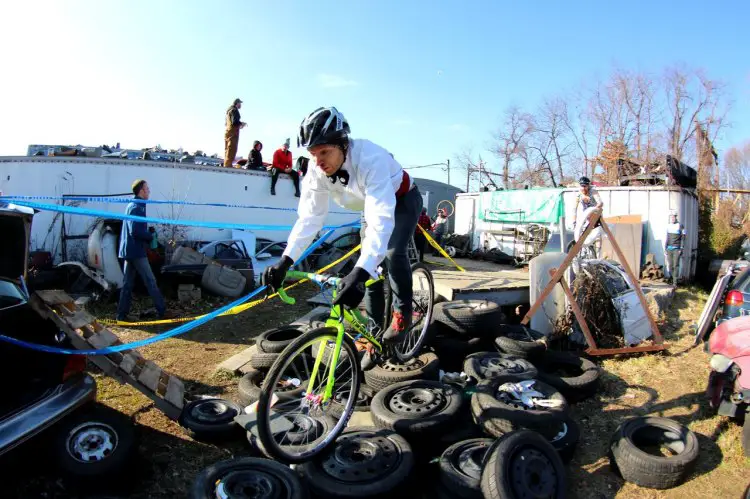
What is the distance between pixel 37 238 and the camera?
10.3 meters

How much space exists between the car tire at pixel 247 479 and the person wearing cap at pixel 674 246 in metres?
11.0

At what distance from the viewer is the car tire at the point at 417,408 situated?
11.6ft

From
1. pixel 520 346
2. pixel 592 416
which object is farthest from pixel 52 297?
pixel 592 416

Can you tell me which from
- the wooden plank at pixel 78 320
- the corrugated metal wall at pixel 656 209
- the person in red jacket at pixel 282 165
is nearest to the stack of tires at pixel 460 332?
the wooden plank at pixel 78 320

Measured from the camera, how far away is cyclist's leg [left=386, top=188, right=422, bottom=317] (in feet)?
12.7

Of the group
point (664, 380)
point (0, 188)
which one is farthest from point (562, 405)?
point (0, 188)

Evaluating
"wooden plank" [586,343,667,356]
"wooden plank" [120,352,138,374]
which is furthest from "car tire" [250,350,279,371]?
"wooden plank" [586,343,667,356]

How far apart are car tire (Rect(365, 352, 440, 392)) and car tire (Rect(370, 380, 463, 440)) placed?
0.71ft

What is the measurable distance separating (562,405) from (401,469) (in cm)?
154

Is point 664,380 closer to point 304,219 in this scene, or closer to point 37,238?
point 304,219

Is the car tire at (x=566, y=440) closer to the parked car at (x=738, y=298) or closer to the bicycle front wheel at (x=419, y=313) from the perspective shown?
the bicycle front wheel at (x=419, y=313)

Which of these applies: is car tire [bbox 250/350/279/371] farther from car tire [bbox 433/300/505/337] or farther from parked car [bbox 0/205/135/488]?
car tire [bbox 433/300/505/337]

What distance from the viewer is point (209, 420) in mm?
3826

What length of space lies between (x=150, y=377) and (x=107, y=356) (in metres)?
0.39
